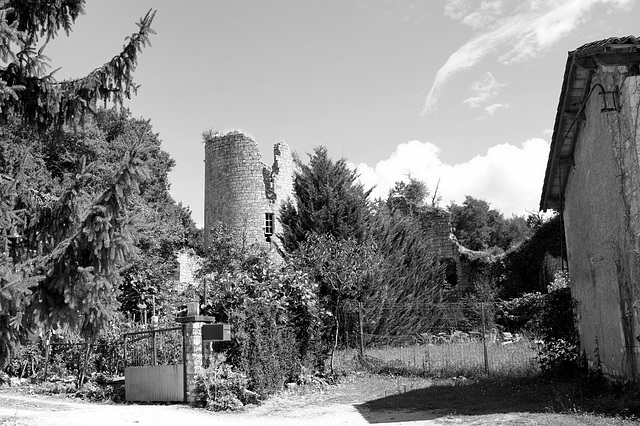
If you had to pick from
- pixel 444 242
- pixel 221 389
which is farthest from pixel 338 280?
pixel 444 242

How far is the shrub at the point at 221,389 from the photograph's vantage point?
39.0 ft

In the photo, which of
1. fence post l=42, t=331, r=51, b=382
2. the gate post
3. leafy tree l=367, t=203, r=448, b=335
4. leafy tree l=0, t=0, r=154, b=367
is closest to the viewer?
leafy tree l=0, t=0, r=154, b=367

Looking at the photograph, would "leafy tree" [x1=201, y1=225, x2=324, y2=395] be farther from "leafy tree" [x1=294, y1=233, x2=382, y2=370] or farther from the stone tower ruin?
the stone tower ruin

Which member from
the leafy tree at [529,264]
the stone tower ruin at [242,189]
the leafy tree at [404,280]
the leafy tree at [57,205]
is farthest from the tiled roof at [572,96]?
the stone tower ruin at [242,189]

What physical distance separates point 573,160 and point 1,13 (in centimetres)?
1033

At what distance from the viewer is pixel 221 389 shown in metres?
12.1

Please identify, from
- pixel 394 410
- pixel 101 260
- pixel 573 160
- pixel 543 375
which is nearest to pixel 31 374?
pixel 394 410

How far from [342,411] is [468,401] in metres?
2.26

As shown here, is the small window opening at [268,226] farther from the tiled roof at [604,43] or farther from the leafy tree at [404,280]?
the tiled roof at [604,43]

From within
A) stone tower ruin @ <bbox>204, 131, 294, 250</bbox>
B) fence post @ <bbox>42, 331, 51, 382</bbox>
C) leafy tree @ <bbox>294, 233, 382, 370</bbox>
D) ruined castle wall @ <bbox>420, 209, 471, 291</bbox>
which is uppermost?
stone tower ruin @ <bbox>204, 131, 294, 250</bbox>

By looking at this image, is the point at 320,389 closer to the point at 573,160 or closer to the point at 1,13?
the point at 573,160

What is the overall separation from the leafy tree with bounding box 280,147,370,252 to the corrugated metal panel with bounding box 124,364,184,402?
961 centimetres

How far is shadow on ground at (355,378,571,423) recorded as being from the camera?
9.87 meters

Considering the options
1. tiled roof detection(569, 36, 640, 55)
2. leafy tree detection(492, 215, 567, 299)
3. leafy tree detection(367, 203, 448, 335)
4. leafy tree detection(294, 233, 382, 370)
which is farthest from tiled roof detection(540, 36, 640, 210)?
leafy tree detection(492, 215, 567, 299)
